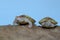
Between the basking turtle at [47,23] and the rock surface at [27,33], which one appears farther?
the basking turtle at [47,23]

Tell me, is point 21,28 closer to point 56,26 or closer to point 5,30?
point 5,30

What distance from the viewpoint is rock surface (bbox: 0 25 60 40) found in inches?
120

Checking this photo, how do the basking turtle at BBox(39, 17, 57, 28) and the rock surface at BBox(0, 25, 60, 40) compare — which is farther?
the basking turtle at BBox(39, 17, 57, 28)

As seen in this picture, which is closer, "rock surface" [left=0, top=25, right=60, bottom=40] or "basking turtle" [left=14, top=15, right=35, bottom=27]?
"rock surface" [left=0, top=25, right=60, bottom=40]

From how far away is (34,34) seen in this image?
10.2 ft

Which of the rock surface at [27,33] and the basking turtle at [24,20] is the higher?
the basking turtle at [24,20]

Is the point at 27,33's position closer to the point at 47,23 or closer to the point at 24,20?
the point at 24,20

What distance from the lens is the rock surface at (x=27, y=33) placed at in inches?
120

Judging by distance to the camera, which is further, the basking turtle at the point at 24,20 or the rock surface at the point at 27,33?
the basking turtle at the point at 24,20

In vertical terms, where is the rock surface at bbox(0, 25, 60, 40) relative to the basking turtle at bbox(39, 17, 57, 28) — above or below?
below

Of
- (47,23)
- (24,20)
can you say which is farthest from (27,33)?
(47,23)

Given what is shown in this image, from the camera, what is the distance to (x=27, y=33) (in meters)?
3.13

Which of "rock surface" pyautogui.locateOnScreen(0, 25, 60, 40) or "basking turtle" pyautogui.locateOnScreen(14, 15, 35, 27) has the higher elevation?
"basking turtle" pyautogui.locateOnScreen(14, 15, 35, 27)

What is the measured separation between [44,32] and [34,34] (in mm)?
155
